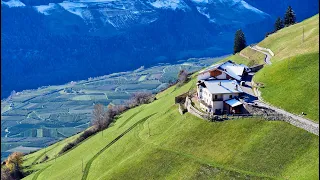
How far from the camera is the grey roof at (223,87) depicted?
78.1m

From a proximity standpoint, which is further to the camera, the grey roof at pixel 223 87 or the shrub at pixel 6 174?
the shrub at pixel 6 174

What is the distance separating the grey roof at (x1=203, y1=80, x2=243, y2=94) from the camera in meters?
78.1

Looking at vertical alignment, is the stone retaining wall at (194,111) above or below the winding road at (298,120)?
below

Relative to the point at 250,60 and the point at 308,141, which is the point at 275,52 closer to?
the point at 250,60

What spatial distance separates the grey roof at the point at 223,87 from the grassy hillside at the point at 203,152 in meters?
6.11

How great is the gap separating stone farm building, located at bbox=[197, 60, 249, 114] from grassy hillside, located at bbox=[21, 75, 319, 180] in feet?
11.9

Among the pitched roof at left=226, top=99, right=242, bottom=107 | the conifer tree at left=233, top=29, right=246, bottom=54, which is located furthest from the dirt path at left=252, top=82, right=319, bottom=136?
the conifer tree at left=233, top=29, right=246, bottom=54

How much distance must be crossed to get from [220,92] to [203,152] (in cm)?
1302

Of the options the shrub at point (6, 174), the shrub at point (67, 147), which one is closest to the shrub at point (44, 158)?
the shrub at point (67, 147)

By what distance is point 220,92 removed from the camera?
7762 centimetres

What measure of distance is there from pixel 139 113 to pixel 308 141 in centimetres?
5826

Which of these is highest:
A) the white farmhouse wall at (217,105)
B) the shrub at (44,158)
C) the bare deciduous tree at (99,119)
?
the white farmhouse wall at (217,105)

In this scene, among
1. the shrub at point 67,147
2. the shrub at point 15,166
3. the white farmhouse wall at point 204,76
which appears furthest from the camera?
the shrub at point 67,147

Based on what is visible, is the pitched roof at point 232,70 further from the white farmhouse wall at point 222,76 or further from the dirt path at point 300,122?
the dirt path at point 300,122
